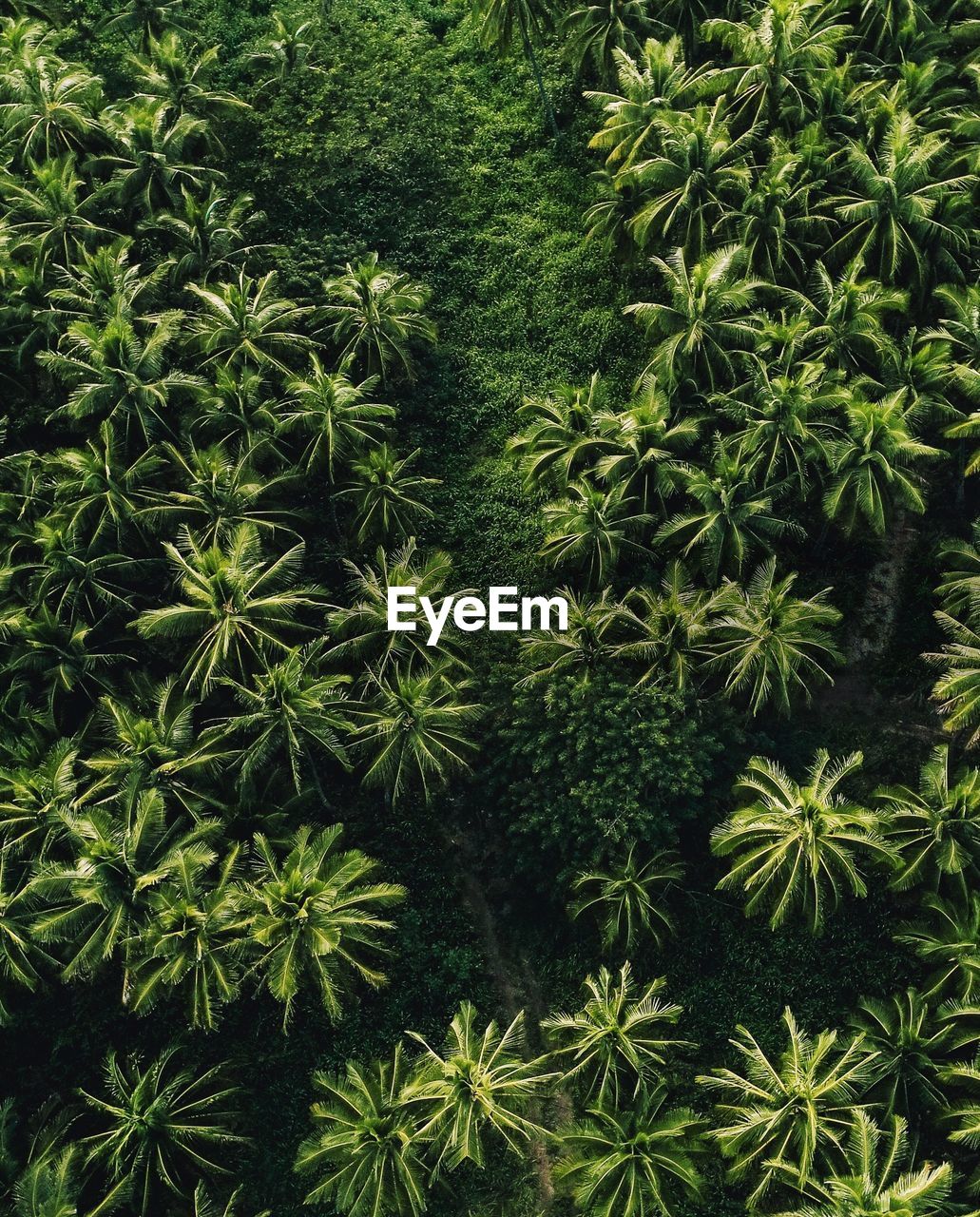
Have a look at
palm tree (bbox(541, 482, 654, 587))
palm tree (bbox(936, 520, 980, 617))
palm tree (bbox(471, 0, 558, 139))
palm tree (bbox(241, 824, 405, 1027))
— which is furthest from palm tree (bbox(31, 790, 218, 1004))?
palm tree (bbox(471, 0, 558, 139))

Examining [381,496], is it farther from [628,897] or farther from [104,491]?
[628,897]

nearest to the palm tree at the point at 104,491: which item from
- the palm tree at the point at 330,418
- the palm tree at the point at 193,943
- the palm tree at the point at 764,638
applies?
the palm tree at the point at 330,418

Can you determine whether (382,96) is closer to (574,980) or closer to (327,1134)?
(574,980)

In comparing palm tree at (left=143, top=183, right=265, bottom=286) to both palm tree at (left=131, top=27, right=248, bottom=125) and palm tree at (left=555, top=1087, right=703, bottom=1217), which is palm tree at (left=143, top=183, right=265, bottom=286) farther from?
palm tree at (left=555, top=1087, right=703, bottom=1217)

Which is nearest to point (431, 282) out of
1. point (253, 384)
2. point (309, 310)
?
point (309, 310)

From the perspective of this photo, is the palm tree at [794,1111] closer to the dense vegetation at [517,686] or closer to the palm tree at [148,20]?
the dense vegetation at [517,686]
